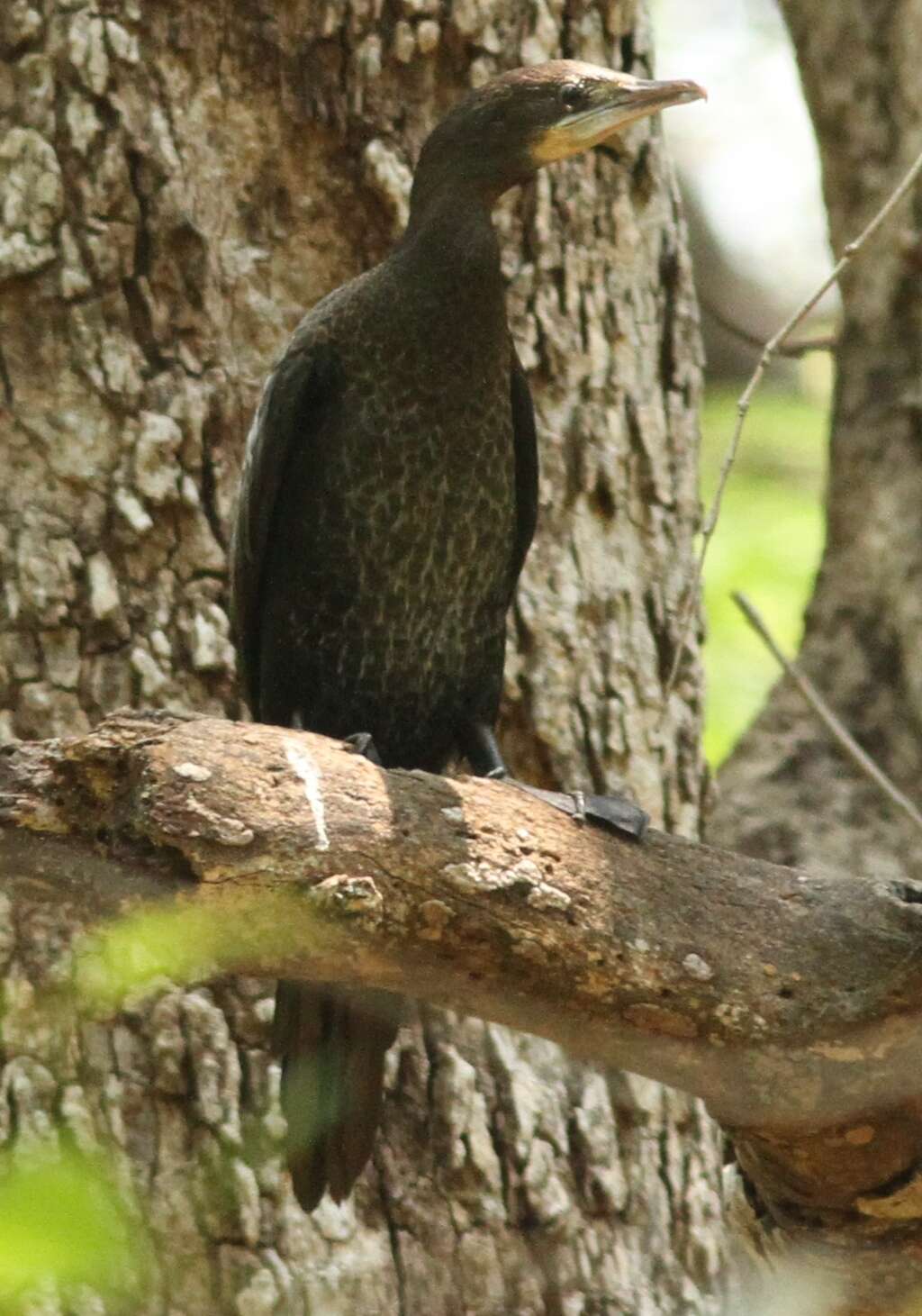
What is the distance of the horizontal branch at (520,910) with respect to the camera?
7.46 ft

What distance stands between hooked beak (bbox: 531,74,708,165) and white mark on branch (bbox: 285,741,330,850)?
5.45 ft

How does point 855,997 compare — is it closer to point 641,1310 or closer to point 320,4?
point 641,1310

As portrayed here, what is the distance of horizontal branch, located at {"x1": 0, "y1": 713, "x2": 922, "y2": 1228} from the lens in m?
2.27

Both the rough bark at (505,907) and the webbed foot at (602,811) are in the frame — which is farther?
the webbed foot at (602,811)

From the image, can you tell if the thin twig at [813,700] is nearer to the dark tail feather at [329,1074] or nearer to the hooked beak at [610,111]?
the hooked beak at [610,111]

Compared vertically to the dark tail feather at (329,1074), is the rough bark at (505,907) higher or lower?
higher

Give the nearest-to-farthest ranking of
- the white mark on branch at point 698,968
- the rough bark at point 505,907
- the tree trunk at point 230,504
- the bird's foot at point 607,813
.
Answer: the rough bark at point 505,907
the white mark on branch at point 698,968
the bird's foot at point 607,813
the tree trunk at point 230,504

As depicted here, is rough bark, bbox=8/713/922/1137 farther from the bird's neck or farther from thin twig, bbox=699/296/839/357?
thin twig, bbox=699/296/839/357

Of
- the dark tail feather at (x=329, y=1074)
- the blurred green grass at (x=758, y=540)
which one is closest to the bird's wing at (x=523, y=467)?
the dark tail feather at (x=329, y=1074)

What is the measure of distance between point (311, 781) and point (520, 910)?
1.17 ft

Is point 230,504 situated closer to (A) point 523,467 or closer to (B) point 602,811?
(A) point 523,467

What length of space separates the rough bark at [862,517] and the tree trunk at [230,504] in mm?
833

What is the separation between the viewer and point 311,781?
7.95ft

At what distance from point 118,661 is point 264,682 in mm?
314
